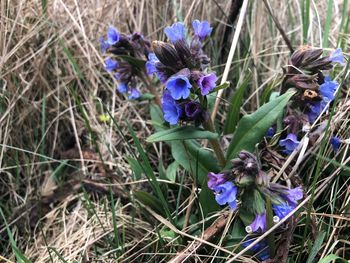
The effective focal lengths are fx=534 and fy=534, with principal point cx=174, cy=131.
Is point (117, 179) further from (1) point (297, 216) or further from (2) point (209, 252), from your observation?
(1) point (297, 216)

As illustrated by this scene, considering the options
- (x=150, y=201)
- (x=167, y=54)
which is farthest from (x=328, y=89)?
(x=150, y=201)

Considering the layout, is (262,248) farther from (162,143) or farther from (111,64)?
(111,64)

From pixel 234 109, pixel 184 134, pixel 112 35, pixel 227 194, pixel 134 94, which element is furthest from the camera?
pixel 134 94

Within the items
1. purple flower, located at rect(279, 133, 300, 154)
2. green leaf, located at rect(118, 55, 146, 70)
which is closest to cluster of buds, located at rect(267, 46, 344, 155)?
purple flower, located at rect(279, 133, 300, 154)

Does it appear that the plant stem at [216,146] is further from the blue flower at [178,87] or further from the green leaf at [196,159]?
the blue flower at [178,87]

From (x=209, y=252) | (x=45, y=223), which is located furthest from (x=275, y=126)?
(x=45, y=223)

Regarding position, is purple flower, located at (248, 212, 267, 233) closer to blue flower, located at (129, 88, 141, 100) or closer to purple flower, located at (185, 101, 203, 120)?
purple flower, located at (185, 101, 203, 120)
